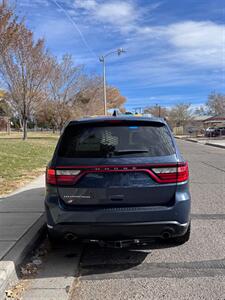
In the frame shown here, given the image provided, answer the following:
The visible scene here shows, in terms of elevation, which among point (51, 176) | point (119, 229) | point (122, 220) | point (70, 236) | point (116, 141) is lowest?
point (70, 236)

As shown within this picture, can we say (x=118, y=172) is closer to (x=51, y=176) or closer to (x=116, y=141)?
(x=116, y=141)

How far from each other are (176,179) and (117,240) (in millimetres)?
969

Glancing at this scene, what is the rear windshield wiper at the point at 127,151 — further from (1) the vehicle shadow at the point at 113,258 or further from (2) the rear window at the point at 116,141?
(1) the vehicle shadow at the point at 113,258

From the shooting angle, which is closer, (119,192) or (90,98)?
(119,192)

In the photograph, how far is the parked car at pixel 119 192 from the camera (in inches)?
176

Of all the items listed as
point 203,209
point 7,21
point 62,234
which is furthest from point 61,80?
point 62,234

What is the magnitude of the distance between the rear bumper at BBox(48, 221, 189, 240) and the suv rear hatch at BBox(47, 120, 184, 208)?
0.76 feet

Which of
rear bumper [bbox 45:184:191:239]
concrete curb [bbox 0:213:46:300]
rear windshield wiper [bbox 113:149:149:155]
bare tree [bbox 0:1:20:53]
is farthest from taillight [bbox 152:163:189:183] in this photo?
bare tree [bbox 0:1:20:53]

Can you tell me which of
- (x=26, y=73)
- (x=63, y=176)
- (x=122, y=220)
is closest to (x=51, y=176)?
(x=63, y=176)

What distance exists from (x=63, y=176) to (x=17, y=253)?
1156mm

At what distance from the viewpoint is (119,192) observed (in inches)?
177

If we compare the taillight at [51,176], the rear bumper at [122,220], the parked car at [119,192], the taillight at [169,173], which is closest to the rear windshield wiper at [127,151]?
the parked car at [119,192]

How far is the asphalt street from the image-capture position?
4.06m

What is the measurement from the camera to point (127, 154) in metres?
4.59
